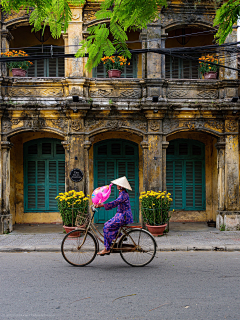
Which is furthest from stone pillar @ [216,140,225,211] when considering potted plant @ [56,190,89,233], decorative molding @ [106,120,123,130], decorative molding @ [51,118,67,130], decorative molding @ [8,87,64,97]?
decorative molding @ [8,87,64,97]

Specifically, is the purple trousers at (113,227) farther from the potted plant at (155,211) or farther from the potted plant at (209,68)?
the potted plant at (209,68)

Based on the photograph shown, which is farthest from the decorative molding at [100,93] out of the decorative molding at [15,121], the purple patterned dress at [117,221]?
the purple patterned dress at [117,221]

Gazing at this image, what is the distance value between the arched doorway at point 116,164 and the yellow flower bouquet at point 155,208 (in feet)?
7.37

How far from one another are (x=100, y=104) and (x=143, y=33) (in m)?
2.80

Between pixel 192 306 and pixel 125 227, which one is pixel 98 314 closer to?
pixel 192 306

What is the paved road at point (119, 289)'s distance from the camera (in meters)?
4.33

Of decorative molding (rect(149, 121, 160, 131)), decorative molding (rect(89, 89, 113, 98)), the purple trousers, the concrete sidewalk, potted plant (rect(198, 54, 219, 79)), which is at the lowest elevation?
the concrete sidewalk

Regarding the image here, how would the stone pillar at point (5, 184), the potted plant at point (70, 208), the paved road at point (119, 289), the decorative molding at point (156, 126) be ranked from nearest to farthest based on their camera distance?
the paved road at point (119, 289)
the potted plant at point (70, 208)
the stone pillar at point (5, 184)
the decorative molding at point (156, 126)

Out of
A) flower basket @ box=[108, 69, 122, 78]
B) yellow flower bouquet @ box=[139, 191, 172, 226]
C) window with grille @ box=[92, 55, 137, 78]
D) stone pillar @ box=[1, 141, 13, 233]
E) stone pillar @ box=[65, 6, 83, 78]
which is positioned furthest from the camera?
window with grille @ box=[92, 55, 137, 78]

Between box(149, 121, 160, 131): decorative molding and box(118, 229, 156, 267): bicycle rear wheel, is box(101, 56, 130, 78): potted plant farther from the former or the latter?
box(118, 229, 156, 267): bicycle rear wheel

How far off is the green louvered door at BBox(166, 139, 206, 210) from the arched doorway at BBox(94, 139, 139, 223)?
1.33 m

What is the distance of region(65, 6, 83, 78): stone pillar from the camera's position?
10.6m

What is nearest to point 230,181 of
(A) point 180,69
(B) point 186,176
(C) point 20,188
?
(B) point 186,176

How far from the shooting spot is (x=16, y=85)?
1070 cm
